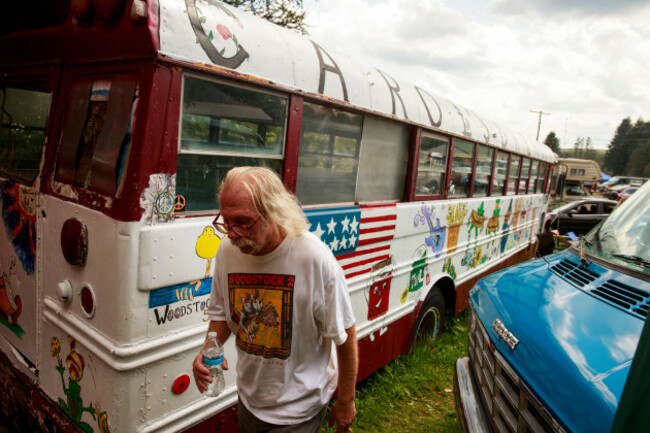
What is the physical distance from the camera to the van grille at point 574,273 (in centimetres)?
239

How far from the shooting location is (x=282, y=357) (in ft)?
5.63

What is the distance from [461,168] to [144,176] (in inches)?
141

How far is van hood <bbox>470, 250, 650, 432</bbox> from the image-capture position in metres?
1.56

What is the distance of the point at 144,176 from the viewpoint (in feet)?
5.95

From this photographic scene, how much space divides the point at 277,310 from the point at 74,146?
4.48ft

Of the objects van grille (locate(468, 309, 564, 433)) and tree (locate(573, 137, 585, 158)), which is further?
tree (locate(573, 137, 585, 158))

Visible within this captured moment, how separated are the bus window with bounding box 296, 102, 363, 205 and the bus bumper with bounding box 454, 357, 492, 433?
141cm

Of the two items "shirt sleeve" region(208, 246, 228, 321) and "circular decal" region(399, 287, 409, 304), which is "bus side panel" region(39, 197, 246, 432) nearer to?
"shirt sleeve" region(208, 246, 228, 321)

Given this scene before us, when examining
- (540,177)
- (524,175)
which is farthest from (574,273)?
(540,177)

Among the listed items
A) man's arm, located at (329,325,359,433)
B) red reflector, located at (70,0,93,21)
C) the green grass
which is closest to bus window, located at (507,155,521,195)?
the green grass

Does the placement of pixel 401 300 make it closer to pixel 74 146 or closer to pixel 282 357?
pixel 282 357

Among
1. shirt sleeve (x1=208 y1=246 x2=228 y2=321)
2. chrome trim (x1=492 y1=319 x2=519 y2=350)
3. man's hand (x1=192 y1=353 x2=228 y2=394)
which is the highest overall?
shirt sleeve (x1=208 y1=246 x2=228 y2=321)

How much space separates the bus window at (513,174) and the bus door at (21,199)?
5.74 meters

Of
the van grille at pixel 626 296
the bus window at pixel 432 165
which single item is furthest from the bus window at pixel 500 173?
the van grille at pixel 626 296
